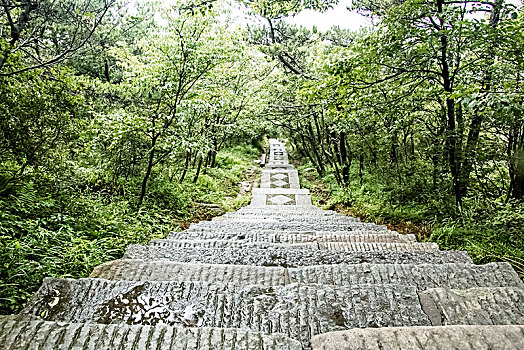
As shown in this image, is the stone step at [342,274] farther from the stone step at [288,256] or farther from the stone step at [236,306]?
the stone step at [288,256]

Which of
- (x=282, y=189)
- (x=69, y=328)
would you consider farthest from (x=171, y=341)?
(x=282, y=189)

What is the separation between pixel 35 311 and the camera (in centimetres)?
152

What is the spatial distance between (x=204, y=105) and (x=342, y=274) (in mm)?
4950

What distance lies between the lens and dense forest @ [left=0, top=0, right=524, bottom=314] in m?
3.29

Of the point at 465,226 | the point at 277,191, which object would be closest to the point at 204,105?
the point at 465,226

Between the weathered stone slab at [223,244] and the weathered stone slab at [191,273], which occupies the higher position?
the weathered stone slab at [191,273]

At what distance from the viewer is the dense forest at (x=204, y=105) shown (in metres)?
3.29

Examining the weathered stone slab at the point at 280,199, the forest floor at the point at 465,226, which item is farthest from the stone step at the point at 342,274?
the weathered stone slab at the point at 280,199

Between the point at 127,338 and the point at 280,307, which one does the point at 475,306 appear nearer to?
the point at 280,307

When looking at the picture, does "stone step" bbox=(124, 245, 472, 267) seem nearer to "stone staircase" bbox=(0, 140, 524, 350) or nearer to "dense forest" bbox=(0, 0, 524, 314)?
"stone staircase" bbox=(0, 140, 524, 350)

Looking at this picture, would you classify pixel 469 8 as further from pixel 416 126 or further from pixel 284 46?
pixel 284 46

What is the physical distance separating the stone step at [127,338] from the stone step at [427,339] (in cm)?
14

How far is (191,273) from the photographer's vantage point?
2057mm

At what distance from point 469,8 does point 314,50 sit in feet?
15.6
